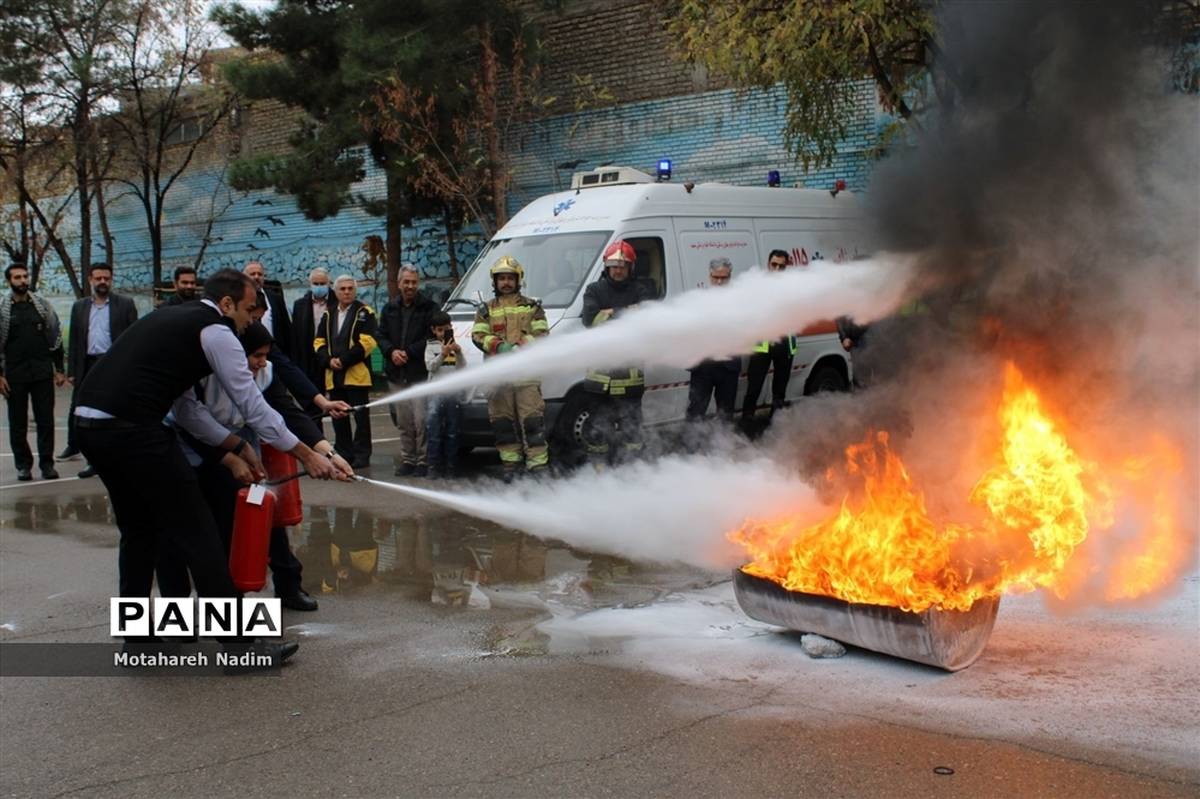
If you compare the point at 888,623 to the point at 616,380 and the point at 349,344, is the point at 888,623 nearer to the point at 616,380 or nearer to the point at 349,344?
the point at 616,380

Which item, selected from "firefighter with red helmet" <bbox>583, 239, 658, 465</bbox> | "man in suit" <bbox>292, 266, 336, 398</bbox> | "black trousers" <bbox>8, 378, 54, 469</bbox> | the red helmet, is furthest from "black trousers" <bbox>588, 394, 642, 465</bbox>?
"black trousers" <bbox>8, 378, 54, 469</bbox>

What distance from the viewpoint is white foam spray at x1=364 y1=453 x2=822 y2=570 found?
281 inches

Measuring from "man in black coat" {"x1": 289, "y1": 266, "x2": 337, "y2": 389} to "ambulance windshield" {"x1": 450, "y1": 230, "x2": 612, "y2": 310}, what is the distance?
1.28m

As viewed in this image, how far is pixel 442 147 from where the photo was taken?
18922 mm

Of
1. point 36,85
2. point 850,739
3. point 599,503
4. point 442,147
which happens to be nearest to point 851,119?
point 442,147

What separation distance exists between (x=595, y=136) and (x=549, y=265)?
9535 millimetres

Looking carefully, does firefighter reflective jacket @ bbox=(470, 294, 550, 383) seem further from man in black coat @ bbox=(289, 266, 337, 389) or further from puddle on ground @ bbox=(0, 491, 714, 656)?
man in black coat @ bbox=(289, 266, 337, 389)

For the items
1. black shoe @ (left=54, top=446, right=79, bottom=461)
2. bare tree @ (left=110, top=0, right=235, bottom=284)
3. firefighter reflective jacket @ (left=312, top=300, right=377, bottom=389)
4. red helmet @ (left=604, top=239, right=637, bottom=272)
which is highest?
bare tree @ (left=110, top=0, right=235, bottom=284)

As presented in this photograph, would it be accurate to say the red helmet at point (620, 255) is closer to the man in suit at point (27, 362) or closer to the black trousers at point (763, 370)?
the black trousers at point (763, 370)

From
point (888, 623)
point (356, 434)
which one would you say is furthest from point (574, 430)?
Answer: point (888, 623)

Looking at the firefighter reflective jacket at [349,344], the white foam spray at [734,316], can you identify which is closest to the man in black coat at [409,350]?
the firefighter reflective jacket at [349,344]

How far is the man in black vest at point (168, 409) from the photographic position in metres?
5.14

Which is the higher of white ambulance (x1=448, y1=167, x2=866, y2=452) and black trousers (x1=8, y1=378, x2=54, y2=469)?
white ambulance (x1=448, y1=167, x2=866, y2=452)

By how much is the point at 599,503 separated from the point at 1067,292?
3887 millimetres
